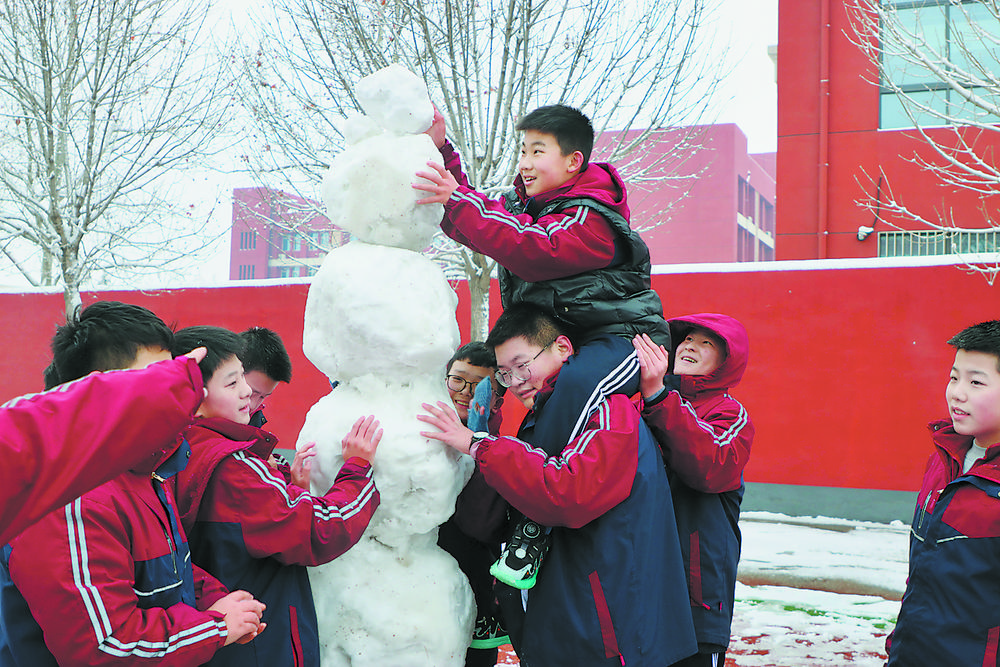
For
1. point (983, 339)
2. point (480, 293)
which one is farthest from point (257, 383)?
point (480, 293)

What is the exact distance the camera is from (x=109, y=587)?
63.7 inches

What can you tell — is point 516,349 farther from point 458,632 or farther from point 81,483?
point 81,483

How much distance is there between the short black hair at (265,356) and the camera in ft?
9.23

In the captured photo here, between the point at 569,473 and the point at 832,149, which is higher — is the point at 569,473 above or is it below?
below

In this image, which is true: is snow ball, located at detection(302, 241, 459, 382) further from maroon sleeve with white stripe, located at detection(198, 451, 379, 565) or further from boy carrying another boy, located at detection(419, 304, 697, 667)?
maroon sleeve with white stripe, located at detection(198, 451, 379, 565)

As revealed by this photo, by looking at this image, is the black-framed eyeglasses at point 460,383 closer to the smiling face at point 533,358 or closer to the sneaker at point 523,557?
the smiling face at point 533,358

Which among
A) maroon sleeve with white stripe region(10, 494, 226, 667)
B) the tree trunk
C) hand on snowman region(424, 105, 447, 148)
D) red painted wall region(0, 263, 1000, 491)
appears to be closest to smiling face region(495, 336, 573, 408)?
hand on snowman region(424, 105, 447, 148)

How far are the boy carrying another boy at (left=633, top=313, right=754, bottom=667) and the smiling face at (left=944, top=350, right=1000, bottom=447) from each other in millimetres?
621

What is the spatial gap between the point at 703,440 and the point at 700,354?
1.86ft

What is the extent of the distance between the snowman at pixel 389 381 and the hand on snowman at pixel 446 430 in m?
0.03

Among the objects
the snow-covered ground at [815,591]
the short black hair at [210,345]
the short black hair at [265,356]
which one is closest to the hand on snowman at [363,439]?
the short black hair at [210,345]

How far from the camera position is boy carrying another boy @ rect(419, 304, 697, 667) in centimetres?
208

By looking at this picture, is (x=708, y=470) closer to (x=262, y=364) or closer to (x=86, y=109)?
(x=262, y=364)

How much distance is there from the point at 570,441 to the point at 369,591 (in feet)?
2.19
